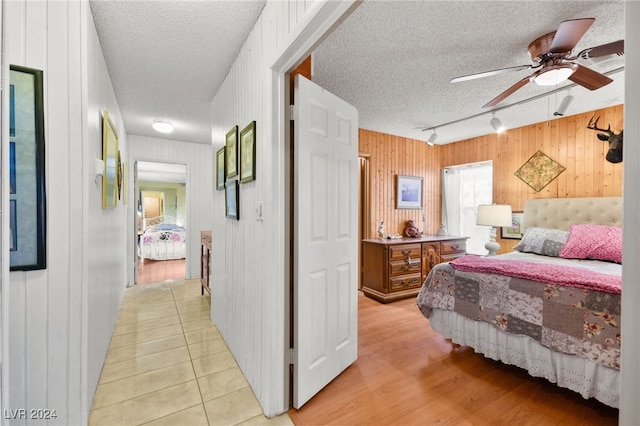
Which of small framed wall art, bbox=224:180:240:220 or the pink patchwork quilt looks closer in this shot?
the pink patchwork quilt

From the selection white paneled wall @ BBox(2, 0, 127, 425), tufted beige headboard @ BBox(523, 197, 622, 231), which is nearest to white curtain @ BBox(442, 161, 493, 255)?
tufted beige headboard @ BBox(523, 197, 622, 231)

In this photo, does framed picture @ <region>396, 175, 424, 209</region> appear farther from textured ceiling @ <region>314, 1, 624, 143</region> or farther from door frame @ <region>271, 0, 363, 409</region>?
door frame @ <region>271, 0, 363, 409</region>

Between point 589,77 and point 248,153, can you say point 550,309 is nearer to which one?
point 589,77

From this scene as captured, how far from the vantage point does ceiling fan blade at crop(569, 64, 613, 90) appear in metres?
1.96

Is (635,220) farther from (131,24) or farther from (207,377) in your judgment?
(131,24)

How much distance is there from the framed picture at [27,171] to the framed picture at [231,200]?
109 centimetres

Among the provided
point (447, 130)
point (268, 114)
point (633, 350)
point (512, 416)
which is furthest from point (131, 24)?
point (447, 130)

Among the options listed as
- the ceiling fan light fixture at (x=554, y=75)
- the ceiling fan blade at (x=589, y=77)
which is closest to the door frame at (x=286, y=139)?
the ceiling fan light fixture at (x=554, y=75)

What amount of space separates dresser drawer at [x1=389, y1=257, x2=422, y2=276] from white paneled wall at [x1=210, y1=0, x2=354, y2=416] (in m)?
2.29

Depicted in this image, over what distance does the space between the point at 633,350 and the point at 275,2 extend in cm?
202

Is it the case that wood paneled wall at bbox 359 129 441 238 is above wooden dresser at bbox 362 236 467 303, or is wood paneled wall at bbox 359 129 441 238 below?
above

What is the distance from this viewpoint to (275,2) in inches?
64.7

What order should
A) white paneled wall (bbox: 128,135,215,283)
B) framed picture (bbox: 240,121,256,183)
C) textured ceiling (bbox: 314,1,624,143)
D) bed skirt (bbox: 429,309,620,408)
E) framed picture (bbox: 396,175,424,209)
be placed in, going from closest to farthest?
1. bed skirt (bbox: 429,309,620,408)
2. textured ceiling (bbox: 314,1,624,143)
3. framed picture (bbox: 240,121,256,183)
4. framed picture (bbox: 396,175,424,209)
5. white paneled wall (bbox: 128,135,215,283)

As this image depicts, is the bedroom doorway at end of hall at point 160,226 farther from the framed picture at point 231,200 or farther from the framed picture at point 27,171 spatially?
the framed picture at point 27,171
